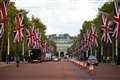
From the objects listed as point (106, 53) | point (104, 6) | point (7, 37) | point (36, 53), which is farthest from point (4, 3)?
point (106, 53)

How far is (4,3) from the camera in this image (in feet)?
199

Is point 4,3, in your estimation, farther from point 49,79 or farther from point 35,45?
point 35,45

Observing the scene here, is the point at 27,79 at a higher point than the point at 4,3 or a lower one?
lower

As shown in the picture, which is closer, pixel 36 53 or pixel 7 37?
pixel 7 37

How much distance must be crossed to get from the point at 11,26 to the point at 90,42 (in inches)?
728

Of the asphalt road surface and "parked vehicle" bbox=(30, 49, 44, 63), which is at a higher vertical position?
"parked vehicle" bbox=(30, 49, 44, 63)

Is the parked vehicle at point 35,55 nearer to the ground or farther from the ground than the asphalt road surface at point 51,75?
farther from the ground

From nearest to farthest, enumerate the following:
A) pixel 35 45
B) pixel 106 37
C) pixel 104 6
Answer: pixel 106 37 → pixel 35 45 → pixel 104 6

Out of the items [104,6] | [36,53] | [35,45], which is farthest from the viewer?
[104,6]

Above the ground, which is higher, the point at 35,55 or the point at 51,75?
the point at 35,55

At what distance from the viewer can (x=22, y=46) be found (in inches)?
4820

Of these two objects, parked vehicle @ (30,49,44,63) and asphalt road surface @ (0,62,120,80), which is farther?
parked vehicle @ (30,49,44,63)

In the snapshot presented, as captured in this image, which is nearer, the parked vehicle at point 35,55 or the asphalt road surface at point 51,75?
the asphalt road surface at point 51,75

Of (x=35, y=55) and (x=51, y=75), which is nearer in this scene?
(x=51, y=75)
